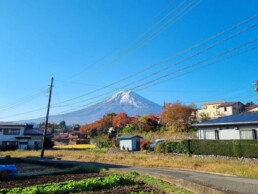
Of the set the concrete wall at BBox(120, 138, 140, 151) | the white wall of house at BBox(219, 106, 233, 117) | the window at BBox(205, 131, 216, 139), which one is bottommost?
the concrete wall at BBox(120, 138, 140, 151)

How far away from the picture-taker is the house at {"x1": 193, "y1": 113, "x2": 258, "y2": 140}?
27.1 meters

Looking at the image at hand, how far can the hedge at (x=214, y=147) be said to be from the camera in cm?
2383

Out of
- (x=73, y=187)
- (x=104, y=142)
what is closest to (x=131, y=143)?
(x=104, y=142)

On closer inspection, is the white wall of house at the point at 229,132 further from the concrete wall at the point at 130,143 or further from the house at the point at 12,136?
the house at the point at 12,136

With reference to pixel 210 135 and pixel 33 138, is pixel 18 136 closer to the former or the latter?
pixel 33 138

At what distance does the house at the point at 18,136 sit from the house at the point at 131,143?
23.7m

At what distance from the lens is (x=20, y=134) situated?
60594 millimetres

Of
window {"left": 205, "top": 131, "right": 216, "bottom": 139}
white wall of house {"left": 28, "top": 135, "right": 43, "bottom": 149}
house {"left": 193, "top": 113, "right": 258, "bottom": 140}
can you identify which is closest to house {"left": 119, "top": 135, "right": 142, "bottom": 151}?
house {"left": 193, "top": 113, "right": 258, "bottom": 140}

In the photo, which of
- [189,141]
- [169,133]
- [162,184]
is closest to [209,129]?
[189,141]

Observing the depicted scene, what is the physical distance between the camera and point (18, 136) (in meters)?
59.7

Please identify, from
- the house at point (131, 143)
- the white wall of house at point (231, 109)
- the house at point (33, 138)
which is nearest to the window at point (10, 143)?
the house at point (33, 138)

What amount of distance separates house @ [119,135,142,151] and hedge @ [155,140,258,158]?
11043 millimetres

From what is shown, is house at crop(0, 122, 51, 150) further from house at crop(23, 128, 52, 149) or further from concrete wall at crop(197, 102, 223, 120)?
concrete wall at crop(197, 102, 223, 120)

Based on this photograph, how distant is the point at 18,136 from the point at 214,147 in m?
45.6
